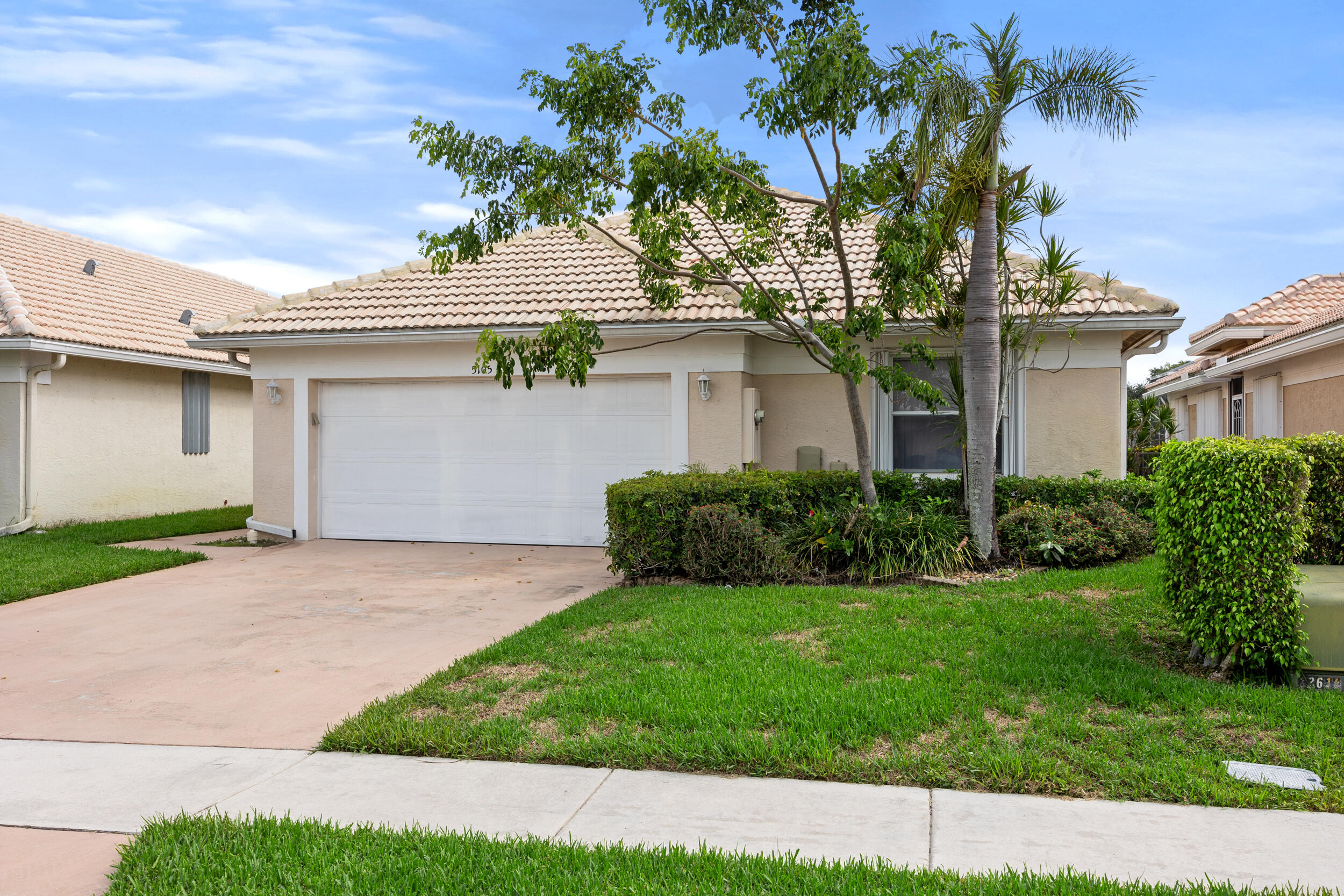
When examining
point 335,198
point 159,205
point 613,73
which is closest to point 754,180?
point 613,73

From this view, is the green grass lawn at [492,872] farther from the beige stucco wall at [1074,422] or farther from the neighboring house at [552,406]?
the beige stucco wall at [1074,422]

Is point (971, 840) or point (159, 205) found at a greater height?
point (159, 205)

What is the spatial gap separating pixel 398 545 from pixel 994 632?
29.6ft

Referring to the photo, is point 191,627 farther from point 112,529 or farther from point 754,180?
point 112,529

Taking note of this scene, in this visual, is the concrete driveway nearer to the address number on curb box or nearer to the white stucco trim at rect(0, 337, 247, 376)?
the white stucco trim at rect(0, 337, 247, 376)

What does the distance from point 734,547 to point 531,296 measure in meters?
5.99

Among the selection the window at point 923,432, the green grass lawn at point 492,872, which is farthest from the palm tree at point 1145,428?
the green grass lawn at point 492,872

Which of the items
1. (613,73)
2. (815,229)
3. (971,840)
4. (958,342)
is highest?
(613,73)

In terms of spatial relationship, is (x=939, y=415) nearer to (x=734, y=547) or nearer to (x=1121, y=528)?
(x=1121, y=528)

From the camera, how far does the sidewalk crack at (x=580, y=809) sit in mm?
3725

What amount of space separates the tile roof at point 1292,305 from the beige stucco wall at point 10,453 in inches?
959

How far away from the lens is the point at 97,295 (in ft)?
56.8

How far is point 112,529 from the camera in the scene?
48.0 ft

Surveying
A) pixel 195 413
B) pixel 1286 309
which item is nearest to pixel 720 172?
pixel 195 413
